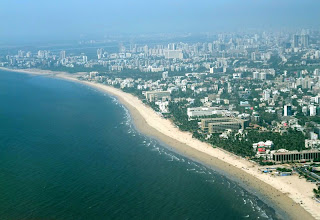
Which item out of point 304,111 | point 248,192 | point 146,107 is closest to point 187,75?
point 146,107

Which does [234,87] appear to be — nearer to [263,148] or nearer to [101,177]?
[263,148]

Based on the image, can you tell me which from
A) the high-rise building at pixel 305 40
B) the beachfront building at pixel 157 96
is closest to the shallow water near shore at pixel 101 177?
the beachfront building at pixel 157 96

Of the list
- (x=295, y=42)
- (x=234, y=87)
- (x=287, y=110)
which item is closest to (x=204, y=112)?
(x=287, y=110)

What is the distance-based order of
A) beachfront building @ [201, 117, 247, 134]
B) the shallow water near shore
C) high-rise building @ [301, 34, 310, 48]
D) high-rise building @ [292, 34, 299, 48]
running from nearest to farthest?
the shallow water near shore < beachfront building @ [201, 117, 247, 134] < high-rise building @ [292, 34, 299, 48] < high-rise building @ [301, 34, 310, 48]

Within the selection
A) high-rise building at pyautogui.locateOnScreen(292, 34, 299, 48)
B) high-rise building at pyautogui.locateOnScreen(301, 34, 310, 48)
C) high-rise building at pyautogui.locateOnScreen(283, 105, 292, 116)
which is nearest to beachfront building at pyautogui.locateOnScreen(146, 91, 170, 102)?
high-rise building at pyautogui.locateOnScreen(283, 105, 292, 116)

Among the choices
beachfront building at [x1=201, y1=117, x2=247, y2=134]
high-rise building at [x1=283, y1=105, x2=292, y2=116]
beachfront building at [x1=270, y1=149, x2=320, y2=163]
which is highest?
high-rise building at [x1=283, y1=105, x2=292, y2=116]

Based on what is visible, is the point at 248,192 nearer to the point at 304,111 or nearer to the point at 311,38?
the point at 304,111

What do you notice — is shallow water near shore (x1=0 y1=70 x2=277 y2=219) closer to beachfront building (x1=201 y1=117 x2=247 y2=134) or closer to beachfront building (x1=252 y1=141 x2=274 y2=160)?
beachfront building (x1=252 y1=141 x2=274 y2=160)

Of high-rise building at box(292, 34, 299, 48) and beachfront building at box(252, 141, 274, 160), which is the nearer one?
beachfront building at box(252, 141, 274, 160)

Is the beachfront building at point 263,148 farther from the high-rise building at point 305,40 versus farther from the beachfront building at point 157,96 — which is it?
the high-rise building at point 305,40
